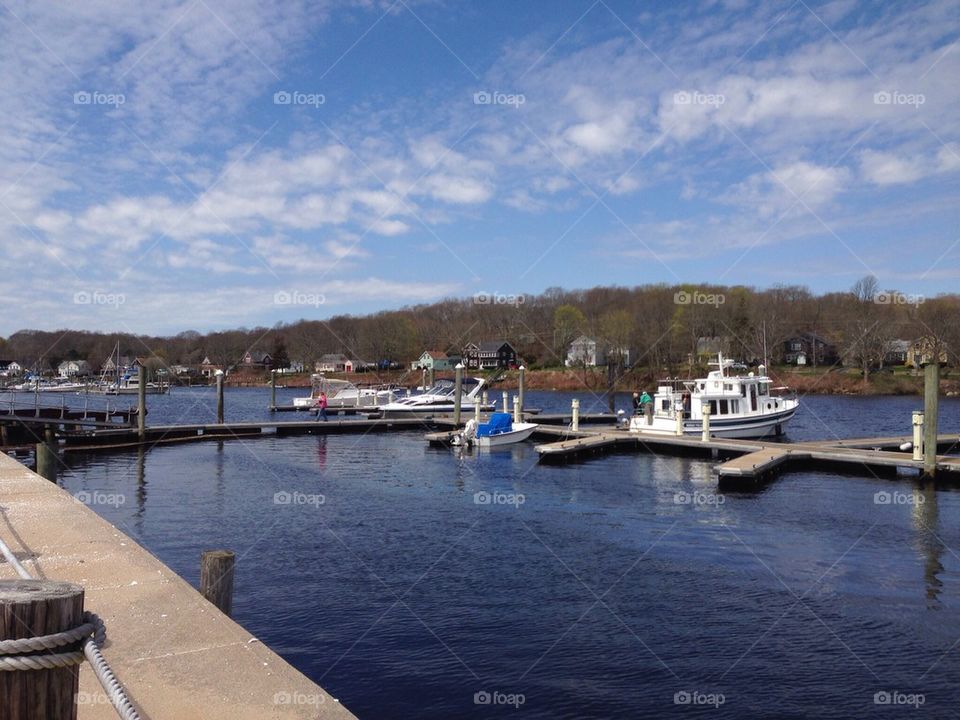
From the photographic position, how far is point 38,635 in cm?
330

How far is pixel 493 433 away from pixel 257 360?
5147 inches

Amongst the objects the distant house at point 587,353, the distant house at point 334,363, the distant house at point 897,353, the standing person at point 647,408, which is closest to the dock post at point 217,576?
the standing person at point 647,408

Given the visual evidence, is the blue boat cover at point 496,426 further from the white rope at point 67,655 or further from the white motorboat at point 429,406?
the white rope at point 67,655

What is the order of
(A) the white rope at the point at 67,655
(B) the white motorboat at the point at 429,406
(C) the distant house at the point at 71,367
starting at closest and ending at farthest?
(A) the white rope at the point at 67,655 < (B) the white motorboat at the point at 429,406 < (C) the distant house at the point at 71,367

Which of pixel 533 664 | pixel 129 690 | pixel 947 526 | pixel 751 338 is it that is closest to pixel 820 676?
pixel 533 664

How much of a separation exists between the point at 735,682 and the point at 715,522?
32.4 ft

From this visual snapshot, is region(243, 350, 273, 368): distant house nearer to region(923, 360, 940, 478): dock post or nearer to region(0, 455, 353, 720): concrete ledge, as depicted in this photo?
region(923, 360, 940, 478): dock post

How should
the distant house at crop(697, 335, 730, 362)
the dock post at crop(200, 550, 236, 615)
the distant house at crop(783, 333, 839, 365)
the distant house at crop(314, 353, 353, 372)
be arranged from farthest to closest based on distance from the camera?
1. the distant house at crop(314, 353, 353, 372)
2. the distant house at crop(783, 333, 839, 365)
3. the distant house at crop(697, 335, 730, 362)
4. the dock post at crop(200, 550, 236, 615)

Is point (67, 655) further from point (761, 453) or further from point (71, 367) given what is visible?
point (71, 367)

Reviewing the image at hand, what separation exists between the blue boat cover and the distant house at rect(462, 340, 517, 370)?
295 feet

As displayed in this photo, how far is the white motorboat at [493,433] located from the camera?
116 feet

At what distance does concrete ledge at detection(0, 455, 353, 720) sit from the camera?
567cm

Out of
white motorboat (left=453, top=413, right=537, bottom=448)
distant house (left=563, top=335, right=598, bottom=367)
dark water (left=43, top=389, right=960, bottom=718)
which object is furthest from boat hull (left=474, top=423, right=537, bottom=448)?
distant house (left=563, top=335, right=598, bottom=367)

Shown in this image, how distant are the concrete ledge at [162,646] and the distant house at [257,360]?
143068mm
